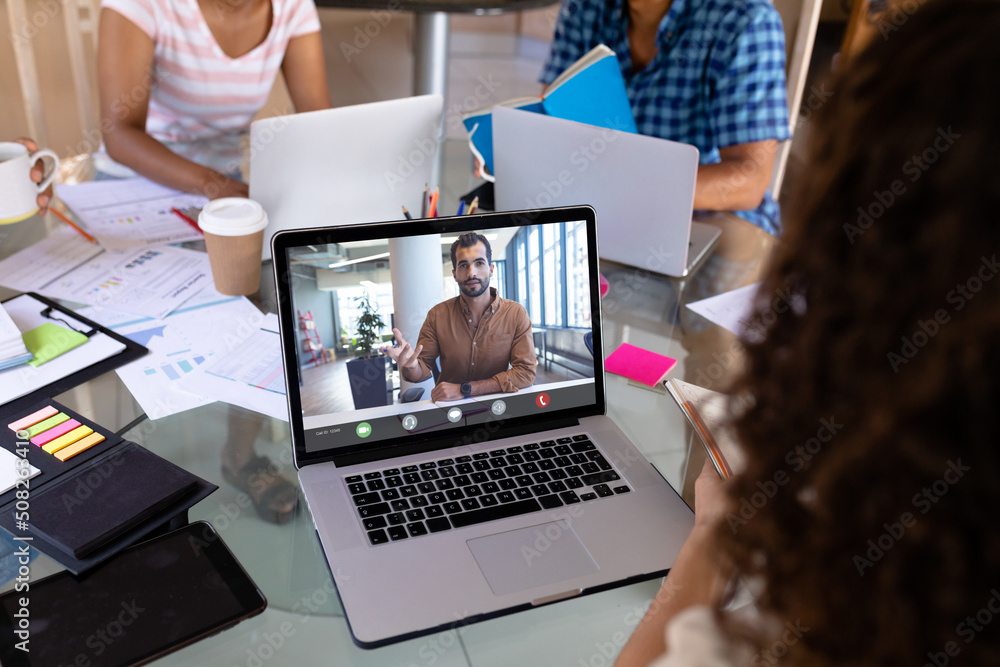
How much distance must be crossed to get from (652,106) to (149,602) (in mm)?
1611

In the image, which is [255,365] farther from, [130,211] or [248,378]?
[130,211]

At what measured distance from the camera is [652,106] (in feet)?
6.09

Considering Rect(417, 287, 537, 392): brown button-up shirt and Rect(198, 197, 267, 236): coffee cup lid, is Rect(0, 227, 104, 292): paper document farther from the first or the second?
Rect(417, 287, 537, 392): brown button-up shirt

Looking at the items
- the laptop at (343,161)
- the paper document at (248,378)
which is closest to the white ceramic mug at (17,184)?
the laptop at (343,161)

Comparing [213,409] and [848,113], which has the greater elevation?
[848,113]

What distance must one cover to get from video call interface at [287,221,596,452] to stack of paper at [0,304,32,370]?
1.31 ft

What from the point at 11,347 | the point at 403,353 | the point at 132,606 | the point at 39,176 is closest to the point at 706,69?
the point at 403,353

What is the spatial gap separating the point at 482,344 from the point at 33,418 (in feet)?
1.67

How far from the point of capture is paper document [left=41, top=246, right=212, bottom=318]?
3.58 feet

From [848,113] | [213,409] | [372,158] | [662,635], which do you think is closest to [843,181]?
[848,113]

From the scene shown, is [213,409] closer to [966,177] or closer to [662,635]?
[662,635]

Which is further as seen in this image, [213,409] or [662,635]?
[213,409]

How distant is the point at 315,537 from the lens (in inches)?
28.9

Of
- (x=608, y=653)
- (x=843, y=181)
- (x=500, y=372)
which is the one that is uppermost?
(x=843, y=181)
